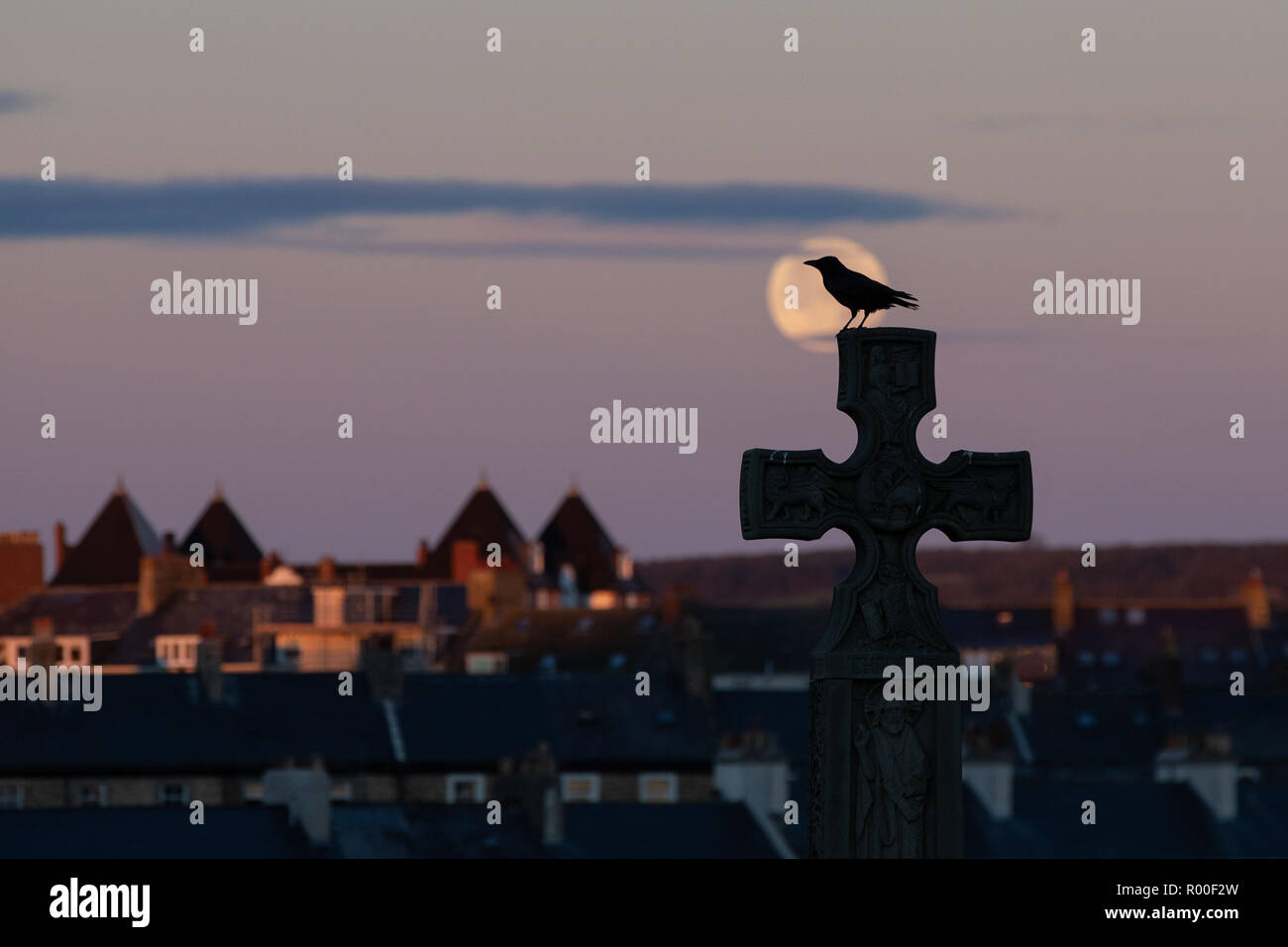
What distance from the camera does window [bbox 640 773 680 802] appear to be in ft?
317

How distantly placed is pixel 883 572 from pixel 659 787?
84349 mm

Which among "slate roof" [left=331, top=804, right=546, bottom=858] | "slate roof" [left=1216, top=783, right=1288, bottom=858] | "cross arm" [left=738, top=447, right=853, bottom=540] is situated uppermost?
"cross arm" [left=738, top=447, right=853, bottom=540]

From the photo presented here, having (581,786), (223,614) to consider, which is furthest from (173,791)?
(223,614)

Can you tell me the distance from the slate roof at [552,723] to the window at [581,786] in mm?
308

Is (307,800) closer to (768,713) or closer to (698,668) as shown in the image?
(698,668)

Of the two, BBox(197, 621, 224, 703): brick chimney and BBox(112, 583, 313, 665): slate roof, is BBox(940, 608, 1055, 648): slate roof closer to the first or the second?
BBox(112, 583, 313, 665): slate roof

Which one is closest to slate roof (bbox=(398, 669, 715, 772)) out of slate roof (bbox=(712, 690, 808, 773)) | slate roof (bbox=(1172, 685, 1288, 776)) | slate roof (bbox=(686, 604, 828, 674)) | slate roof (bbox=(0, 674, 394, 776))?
slate roof (bbox=(712, 690, 808, 773))

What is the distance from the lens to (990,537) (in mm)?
13883

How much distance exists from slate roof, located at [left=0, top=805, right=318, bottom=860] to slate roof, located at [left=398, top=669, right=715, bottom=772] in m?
27.7

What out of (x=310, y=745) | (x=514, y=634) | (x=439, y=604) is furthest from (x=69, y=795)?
(x=439, y=604)

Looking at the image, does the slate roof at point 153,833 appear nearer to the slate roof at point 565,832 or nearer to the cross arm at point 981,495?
the slate roof at point 565,832

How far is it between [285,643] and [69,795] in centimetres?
8370

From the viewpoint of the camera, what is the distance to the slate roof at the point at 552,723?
95188 mm

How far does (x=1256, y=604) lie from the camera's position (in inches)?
6634
